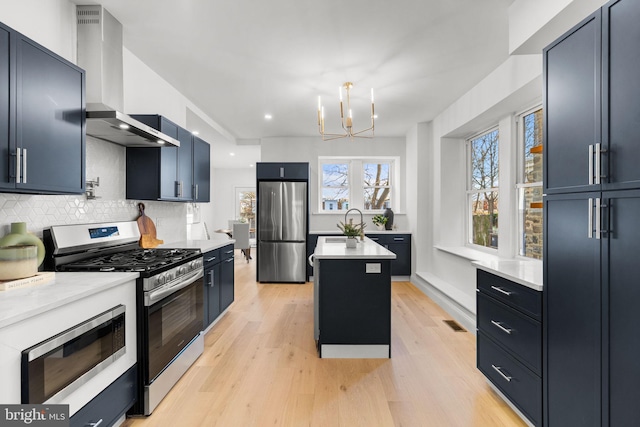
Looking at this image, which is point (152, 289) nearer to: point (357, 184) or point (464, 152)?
point (464, 152)

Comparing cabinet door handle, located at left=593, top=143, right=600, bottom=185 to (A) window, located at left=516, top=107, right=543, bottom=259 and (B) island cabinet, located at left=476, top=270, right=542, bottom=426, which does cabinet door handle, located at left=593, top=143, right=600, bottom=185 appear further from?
(A) window, located at left=516, top=107, right=543, bottom=259

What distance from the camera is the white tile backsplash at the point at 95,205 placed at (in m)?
1.92

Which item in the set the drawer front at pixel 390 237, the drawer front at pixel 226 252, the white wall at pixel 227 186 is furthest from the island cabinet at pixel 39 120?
the white wall at pixel 227 186

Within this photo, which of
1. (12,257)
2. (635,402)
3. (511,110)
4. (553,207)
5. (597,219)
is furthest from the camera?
(511,110)

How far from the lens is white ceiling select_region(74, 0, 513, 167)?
2.32 metres

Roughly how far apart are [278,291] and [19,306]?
3.98 meters

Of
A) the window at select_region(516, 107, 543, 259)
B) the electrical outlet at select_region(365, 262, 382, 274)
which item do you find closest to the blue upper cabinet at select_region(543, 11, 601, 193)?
the electrical outlet at select_region(365, 262, 382, 274)

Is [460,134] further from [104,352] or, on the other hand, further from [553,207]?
[104,352]

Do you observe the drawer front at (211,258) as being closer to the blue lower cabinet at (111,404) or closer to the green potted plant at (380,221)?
the blue lower cabinet at (111,404)

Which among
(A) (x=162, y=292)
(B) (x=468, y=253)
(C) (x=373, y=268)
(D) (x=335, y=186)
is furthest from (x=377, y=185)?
(A) (x=162, y=292)

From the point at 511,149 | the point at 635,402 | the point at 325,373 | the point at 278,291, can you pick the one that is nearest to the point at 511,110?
the point at 511,149

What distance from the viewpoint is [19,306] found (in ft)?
4.27

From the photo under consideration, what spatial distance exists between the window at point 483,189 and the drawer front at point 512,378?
208cm

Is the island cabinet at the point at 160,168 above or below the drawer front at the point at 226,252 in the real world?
above
